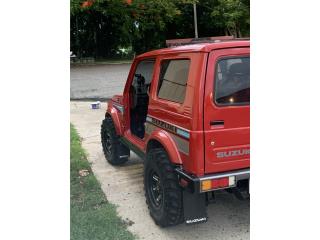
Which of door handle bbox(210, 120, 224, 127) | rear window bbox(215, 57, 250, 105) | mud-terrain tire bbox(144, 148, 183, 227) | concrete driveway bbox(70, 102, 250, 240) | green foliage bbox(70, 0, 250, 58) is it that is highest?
green foliage bbox(70, 0, 250, 58)

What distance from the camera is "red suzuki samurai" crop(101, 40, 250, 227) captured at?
11.2 feet

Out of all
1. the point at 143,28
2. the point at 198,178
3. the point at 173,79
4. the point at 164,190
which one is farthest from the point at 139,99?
the point at 143,28

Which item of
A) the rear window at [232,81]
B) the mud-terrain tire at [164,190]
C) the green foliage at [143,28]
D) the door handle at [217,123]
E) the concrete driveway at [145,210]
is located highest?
the green foliage at [143,28]

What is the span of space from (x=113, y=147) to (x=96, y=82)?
11422mm

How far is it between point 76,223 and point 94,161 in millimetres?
2399

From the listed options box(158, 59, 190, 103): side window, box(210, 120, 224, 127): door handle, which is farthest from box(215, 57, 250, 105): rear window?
box(158, 59, 190, 103): side window

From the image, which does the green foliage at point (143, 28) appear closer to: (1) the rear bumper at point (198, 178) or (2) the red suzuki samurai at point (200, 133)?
(2) the red suzuki samurai at point (200, 133)

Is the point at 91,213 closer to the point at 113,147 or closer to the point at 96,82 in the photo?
the point at 113,147

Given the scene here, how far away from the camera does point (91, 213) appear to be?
4359mm

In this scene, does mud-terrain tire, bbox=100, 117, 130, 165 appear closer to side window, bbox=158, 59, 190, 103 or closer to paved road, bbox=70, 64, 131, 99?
side window, bbox=158, 59, 190, 103

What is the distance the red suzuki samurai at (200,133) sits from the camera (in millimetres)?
3424

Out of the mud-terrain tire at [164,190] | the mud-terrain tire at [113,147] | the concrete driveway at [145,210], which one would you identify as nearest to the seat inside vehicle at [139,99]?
the mud-terrain tire at [113,147]

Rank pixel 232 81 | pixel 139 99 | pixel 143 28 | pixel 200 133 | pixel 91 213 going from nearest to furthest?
pixel 200 133
pixel 232 81
pixel 91 213
pixel 139 99
pixel 143 28

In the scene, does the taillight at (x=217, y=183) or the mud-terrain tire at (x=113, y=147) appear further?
the mud-terrain tire at (x=113, y=147)
